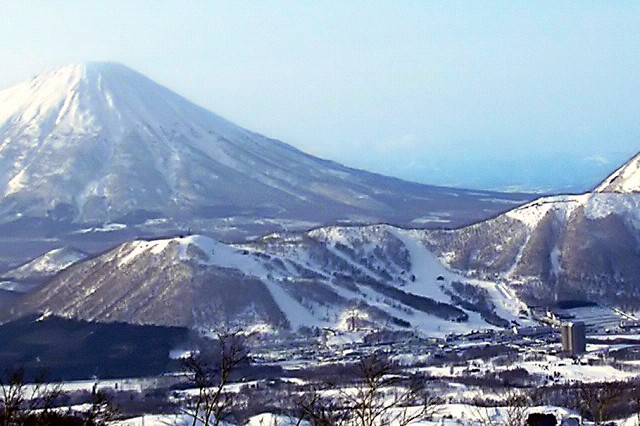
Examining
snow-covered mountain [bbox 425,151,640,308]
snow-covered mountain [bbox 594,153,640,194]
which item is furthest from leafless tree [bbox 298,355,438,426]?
snow-covered mountain [bbox 594,153,640,194]

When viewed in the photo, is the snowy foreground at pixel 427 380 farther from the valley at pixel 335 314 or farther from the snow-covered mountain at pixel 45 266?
the snow-covered mountain at pixel 45 266

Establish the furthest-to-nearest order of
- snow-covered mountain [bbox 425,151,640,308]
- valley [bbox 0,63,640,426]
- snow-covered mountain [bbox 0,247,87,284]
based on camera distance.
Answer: snow-covered mountain [bbox 0,247,87,284] < snow-covered mountain [bbox 425,151,640,308] < valley [bbox 0,63,640,426]

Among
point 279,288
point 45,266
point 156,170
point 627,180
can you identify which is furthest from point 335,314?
point 156,170

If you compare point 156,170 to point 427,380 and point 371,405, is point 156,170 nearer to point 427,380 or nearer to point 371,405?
point 427,380

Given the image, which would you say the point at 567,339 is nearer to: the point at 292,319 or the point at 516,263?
the point at 292,319

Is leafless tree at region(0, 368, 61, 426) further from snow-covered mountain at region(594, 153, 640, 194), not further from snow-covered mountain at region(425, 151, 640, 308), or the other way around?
snow-covered mountain at region(594, 153, 640, 194)

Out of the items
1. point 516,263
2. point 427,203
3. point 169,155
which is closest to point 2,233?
point 169,155

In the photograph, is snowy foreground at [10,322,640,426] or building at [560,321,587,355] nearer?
snowy foreground at [10,322,640,426]
